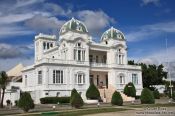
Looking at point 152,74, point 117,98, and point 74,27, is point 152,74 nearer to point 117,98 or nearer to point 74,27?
point 74,27

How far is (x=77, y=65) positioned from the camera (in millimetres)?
58812

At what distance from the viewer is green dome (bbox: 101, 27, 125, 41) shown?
2655 inches

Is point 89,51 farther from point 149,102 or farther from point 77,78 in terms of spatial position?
point 149,102

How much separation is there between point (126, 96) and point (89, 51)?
12.2m

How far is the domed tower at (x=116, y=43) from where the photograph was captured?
218 feet

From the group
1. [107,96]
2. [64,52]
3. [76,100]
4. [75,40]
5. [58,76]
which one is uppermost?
[75,40]

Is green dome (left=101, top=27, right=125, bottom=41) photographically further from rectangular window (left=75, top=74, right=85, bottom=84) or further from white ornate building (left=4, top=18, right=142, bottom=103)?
rectangular window (left=75, top=74, right=85, bottom=84)

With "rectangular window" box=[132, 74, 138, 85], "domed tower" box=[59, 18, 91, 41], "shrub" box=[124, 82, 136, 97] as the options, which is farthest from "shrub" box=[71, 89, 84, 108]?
"rectangular window" box=[132, 74, 138, 85]

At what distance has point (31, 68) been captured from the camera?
61000 mm

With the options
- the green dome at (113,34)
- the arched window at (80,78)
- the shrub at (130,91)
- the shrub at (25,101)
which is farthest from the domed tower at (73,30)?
the shrub at (25,101)

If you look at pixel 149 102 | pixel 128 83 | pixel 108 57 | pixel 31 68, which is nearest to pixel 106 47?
pixel 108 57

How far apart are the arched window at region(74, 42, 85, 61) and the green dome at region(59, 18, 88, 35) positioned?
2.77 m

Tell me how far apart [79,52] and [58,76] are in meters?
7.22

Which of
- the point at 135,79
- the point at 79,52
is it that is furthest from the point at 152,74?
the point at 79,52
